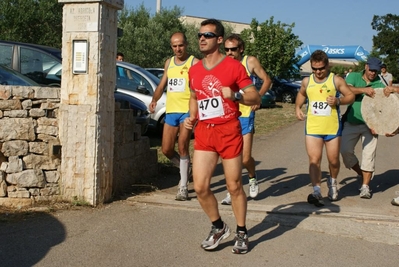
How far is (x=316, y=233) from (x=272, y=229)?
460 millimetres

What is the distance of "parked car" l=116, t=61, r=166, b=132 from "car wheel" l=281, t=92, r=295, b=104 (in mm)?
16247

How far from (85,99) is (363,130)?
12.9 ft

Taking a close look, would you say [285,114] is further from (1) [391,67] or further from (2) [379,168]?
(1) [391,67]

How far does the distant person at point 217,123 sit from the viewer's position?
5141 millimetres

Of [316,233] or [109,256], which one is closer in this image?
[109,256]

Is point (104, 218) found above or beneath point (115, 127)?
beneath

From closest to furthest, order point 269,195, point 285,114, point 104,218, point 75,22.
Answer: point 104,218
point 75,22
point 269,195
point 285,114

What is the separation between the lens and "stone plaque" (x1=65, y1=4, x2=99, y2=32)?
6656mm

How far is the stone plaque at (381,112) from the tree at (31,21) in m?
19.1

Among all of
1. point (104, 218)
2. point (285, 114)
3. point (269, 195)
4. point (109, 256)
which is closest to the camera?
point (109, 256)

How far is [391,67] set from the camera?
2160 inches

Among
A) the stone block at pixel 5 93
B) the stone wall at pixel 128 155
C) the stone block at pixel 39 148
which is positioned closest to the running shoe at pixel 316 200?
the stone wall at pixel 128 155

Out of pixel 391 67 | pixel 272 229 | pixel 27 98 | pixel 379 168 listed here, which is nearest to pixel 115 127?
pixel 27 98

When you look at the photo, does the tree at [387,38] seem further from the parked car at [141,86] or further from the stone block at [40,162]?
the stone block at [40,162]
